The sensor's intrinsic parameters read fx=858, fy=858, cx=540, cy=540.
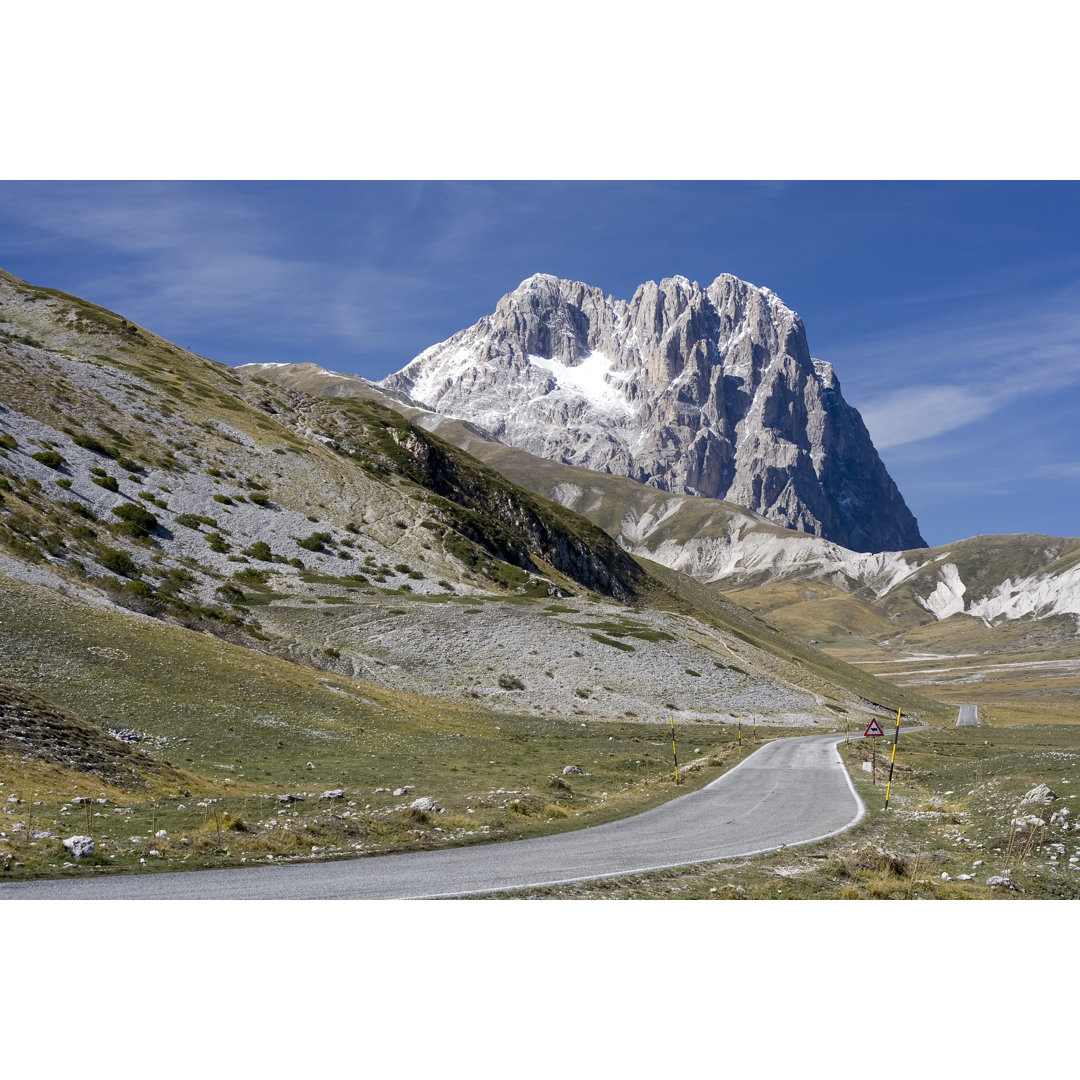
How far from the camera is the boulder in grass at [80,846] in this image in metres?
16.3

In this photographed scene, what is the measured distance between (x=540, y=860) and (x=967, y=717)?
9361 cm

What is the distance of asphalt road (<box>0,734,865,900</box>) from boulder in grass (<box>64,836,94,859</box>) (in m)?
1.22

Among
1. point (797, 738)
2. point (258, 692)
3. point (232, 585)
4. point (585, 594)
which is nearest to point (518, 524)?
point (585, 594)

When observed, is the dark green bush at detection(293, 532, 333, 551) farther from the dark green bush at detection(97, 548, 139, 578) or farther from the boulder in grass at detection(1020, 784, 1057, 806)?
the boulder in grass at detection(1020, 784, 1057, 806)

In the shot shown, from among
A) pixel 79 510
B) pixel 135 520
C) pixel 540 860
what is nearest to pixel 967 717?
pixel 135 520

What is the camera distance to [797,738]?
58.2m

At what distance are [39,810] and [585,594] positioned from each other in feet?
287

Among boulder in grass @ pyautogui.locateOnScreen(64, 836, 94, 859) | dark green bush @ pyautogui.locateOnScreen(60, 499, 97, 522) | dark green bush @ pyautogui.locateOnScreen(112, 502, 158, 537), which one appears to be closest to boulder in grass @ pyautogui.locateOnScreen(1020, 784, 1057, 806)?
boulder in grass @ pyautogui.locateOnScreen(64, 836, 94, 859)

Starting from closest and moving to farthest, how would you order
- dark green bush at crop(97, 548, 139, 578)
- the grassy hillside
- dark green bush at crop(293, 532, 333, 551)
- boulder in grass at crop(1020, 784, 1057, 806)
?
the grassy hillside
boulder in grass at crop(1020, 784, 1057, 806)
dark green bush at crop(97, 548, 139, 578)
dark green bush at crop(293, 532, 333, 551)

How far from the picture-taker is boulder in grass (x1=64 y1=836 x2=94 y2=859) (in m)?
16.3

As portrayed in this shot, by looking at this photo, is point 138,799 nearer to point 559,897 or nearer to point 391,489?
point 559,897

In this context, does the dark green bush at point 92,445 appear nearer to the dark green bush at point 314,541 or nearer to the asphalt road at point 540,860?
the dark green bush at point 314,541

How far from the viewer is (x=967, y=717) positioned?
9750 centimetres

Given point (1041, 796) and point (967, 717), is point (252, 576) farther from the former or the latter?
point (967, 717)
